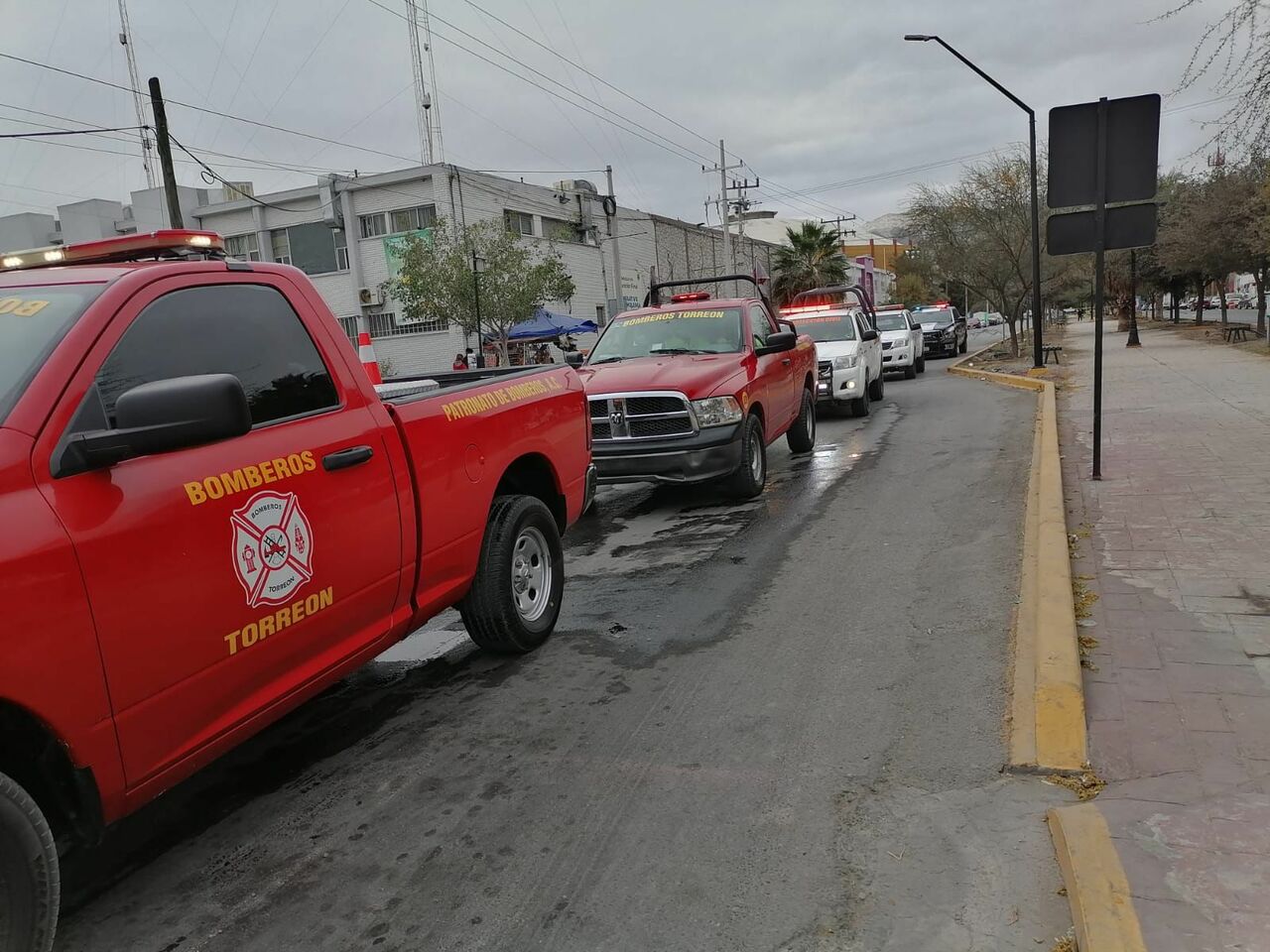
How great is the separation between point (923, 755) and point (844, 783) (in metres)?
0.40

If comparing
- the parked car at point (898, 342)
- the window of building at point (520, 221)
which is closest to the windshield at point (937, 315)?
the parked car at point (898, 342)

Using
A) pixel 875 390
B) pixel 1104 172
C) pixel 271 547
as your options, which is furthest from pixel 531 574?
pixel 875 390

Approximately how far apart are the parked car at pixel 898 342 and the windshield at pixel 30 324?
793 inches

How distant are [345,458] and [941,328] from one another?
30914 millimetres

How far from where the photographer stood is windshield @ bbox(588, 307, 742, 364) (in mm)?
9484

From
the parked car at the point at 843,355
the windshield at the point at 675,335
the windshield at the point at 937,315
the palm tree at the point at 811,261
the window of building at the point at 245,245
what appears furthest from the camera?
the palm tree at the point at 811,261

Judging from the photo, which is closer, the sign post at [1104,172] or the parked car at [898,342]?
the sign post at [1104,172]

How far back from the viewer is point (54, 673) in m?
2.37

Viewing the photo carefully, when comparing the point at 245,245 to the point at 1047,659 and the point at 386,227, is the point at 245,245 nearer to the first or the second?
the point at 386,227

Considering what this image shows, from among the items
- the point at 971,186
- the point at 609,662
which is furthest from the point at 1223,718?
the point at 971,186

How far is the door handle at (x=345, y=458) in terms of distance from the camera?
11.2ft

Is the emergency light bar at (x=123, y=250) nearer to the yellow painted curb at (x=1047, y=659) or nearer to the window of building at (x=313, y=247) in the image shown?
the yellow painted curb at (x=1047, y=659)

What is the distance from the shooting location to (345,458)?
349 centimetres

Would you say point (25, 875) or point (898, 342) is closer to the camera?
point (25, 875)
